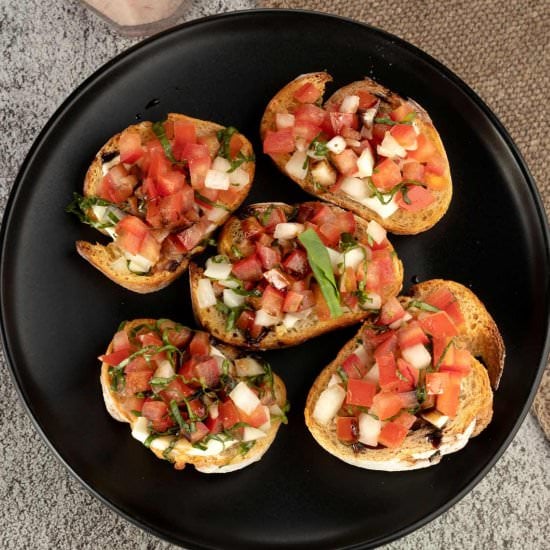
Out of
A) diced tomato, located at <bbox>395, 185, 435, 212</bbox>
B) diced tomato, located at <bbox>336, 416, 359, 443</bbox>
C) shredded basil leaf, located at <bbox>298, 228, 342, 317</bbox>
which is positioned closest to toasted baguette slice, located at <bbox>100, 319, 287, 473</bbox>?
diced tomato, located at <bbox>336, 416, 359, 443</bbox>

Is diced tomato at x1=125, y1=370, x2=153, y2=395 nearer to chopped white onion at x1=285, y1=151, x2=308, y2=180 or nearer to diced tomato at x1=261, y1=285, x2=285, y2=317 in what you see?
diced tomato at x1=261, y1=285, x2=285, y2=317

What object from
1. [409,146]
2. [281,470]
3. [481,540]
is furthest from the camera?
[481,540]

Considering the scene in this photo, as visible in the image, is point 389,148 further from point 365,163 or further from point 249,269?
point 249,269

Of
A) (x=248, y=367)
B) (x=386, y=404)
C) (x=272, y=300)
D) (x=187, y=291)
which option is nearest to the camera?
(x=386, y=404)

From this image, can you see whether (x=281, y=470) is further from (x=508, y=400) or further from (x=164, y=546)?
(x=508, y=400)

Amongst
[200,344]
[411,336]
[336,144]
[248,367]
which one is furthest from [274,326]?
[336,144]

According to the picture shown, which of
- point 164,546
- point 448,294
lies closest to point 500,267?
point 448,294
